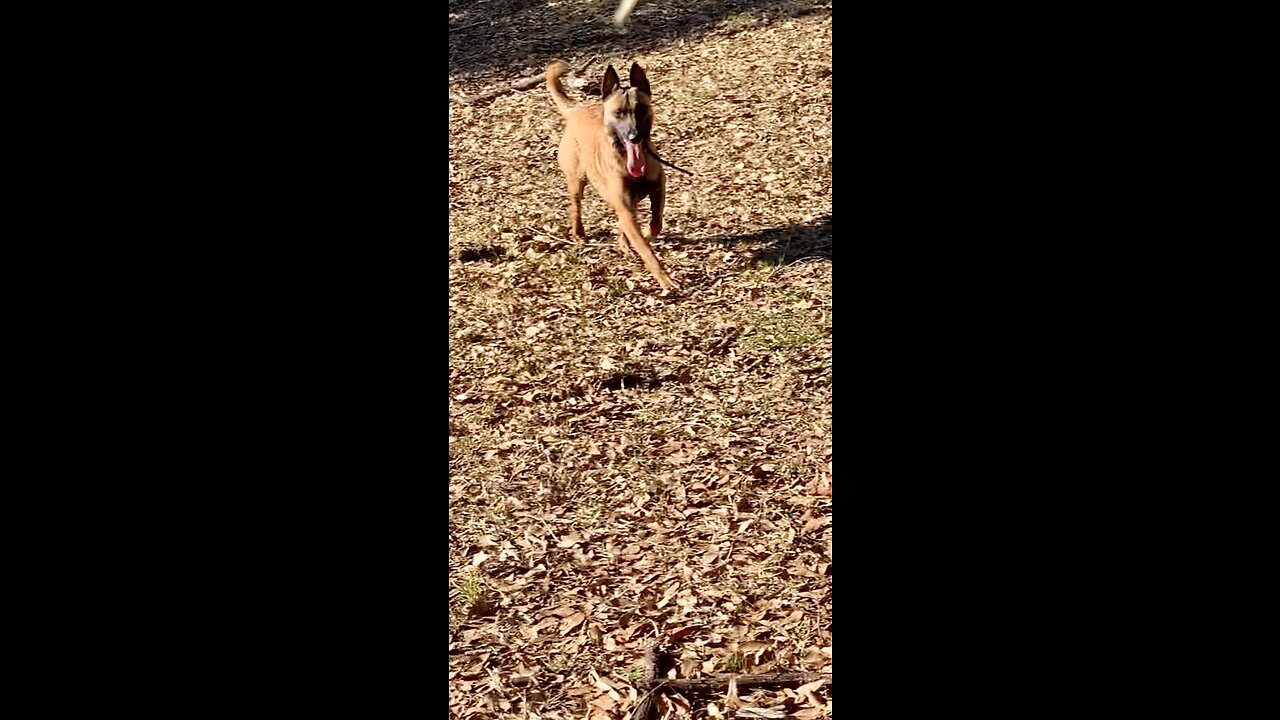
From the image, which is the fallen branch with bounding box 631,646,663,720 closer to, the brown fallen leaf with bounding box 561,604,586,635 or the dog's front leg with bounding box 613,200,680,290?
the brown fallen leaf with bounding box 561,604,586,635

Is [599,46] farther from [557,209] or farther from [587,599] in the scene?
[587,599]

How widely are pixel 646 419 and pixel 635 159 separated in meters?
2.17

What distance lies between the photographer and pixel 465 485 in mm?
5719

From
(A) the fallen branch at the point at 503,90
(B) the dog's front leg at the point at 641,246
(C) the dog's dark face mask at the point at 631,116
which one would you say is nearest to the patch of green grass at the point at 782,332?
(B) the dog's front leg at the point at 641,246

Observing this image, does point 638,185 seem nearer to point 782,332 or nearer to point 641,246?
point 641,246

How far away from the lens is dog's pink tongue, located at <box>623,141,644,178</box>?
783 cm

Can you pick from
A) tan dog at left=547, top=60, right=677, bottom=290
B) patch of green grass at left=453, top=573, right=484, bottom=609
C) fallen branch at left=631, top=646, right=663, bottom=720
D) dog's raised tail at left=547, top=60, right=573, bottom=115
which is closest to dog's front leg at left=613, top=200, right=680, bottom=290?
tan dog at left=547, top=60, right=677, bottom=290

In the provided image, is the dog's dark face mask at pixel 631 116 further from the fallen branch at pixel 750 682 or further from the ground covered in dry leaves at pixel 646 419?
the fallen branch at pixel 750 682

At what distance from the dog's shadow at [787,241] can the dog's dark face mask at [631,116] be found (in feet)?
3.30

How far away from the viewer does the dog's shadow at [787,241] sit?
324 inches

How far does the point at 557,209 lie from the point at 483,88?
4.00 metres

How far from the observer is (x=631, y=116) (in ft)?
25.8
